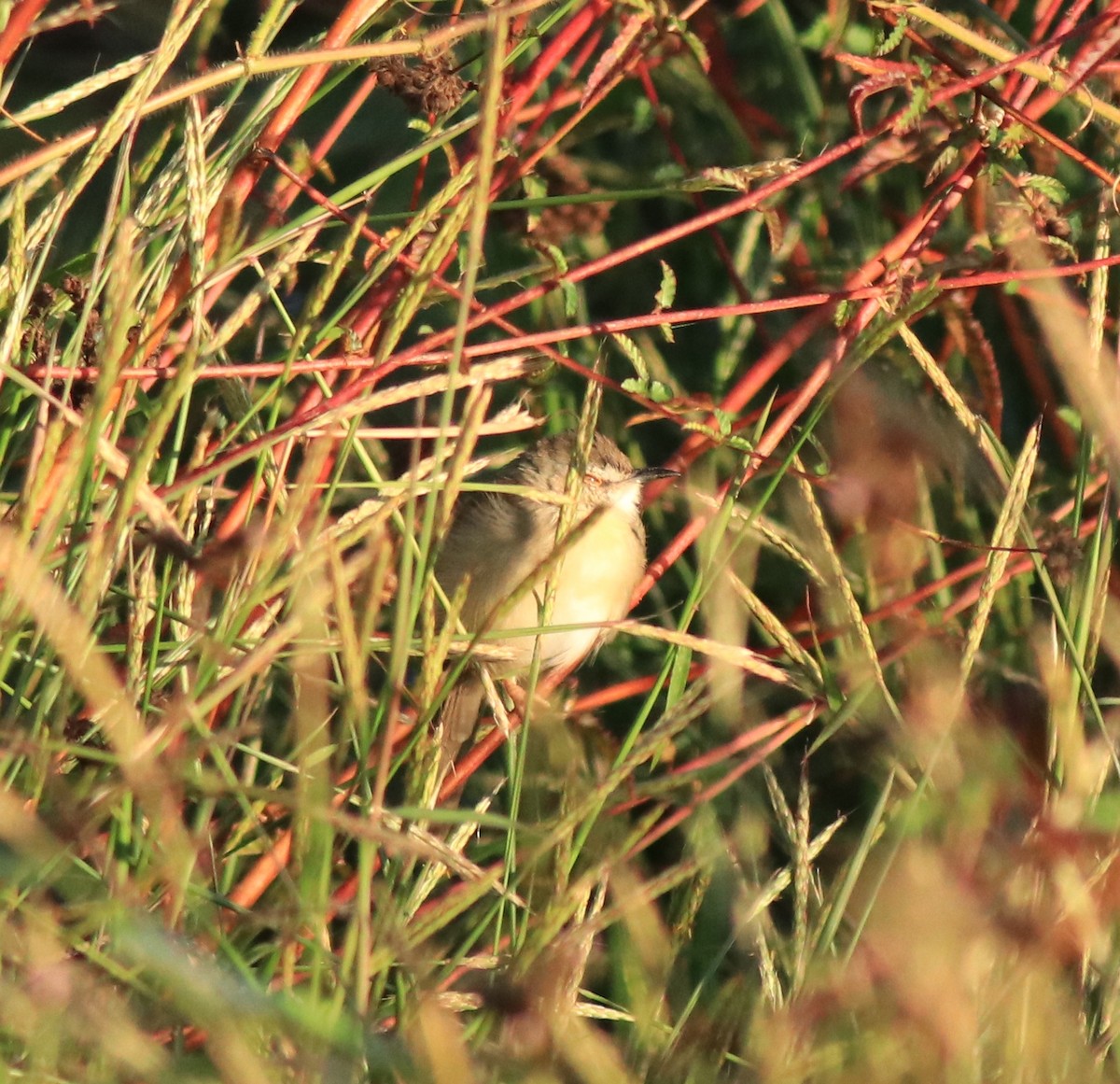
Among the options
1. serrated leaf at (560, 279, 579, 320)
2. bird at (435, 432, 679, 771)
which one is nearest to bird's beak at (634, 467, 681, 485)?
bird at (435, 432, 679, 771)

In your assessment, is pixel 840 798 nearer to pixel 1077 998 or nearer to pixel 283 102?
pixel 1077 998

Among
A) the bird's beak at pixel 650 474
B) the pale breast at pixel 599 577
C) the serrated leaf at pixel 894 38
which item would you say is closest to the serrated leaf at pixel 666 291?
the serrated leaf at pixel 894 38

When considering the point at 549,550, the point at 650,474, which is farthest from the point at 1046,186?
the point at 549,550

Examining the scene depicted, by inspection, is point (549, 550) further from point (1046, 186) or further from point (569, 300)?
point (1046, 186)

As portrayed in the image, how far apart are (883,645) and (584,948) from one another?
1146 mm

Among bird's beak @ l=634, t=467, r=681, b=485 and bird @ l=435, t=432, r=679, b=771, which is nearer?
bird's beak @ l=634, t=467, r=681, b=485

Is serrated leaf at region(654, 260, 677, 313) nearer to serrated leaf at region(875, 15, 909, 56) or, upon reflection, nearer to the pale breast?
serrated leaf at region(875, 15, 909, 56)

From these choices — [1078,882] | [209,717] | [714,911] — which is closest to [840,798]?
[714,911]

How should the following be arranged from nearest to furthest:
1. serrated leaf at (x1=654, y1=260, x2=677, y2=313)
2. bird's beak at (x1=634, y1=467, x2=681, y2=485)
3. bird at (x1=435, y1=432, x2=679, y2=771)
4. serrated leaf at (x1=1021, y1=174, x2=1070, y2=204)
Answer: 1. serrated leaf at (x1=654, y1=260, x2=677, y2=313)
2. serrated leaf at (x1=1021, y1=174, x2=1070, y2=204)
3. bird's beak at (x1=634, y1=467, x2=681, y2=485)
4. bird at (x1=435, y1=432, x2=679, y2=771)

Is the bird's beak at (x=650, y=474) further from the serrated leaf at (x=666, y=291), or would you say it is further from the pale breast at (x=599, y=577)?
the serrated leaf at (x=666, y=291)

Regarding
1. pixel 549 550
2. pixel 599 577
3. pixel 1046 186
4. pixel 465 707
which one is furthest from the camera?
pixel 599 577

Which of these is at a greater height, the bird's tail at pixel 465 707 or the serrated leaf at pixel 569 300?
the serrated leaf at pixel 569 300

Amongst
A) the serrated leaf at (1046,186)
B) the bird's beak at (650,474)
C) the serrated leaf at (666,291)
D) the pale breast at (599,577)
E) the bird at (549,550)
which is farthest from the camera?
the pale breast at (599,577)

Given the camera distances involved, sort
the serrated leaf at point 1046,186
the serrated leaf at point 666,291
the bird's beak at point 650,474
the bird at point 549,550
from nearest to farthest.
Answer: the serrated leaf at point 666,291, the serrated leaf at point 1046,186, the bird's beak at point 650,474, the bird at point 549,550
